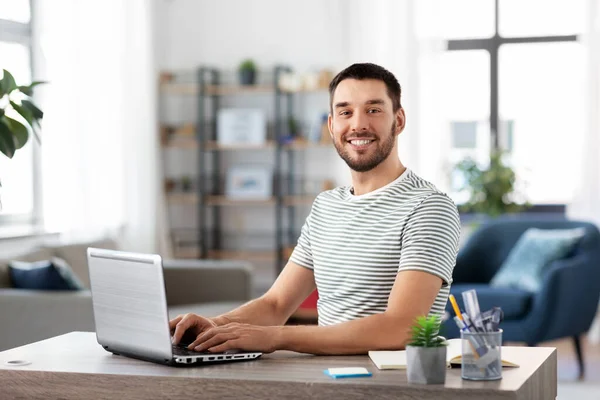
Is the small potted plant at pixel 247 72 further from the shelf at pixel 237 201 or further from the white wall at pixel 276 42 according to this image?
the shelf at pixel 237 201

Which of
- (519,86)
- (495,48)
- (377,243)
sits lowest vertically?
(377,243)

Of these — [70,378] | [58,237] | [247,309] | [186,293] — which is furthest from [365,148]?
[58,237]

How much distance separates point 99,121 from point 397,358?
188 inches

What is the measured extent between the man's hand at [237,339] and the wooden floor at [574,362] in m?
3.55

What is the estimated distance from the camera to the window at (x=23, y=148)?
5.81 m

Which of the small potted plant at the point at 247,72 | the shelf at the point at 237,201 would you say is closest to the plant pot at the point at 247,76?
the small potted plant at the point at 247,72

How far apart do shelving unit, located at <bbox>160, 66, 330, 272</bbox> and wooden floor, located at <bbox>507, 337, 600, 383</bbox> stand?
2074mm

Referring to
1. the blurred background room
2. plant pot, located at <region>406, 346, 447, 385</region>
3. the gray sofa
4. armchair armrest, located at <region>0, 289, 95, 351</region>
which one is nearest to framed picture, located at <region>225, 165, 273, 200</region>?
the blurred background room

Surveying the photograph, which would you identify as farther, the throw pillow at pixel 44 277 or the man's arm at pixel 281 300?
the throw pillow at pixel 44 277

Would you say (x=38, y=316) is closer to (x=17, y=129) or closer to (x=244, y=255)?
(x=17, y=129)

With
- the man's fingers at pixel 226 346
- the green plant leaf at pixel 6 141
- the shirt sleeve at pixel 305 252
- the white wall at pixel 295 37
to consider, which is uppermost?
the white wall at pixel 295 37

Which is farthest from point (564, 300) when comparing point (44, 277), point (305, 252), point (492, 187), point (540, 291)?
point (305, 252)

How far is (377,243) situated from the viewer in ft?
7.06

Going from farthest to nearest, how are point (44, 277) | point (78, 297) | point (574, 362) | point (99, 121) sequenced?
point (99, 121)
point (574, 362)
point (44, 277)
point (78, 297)
